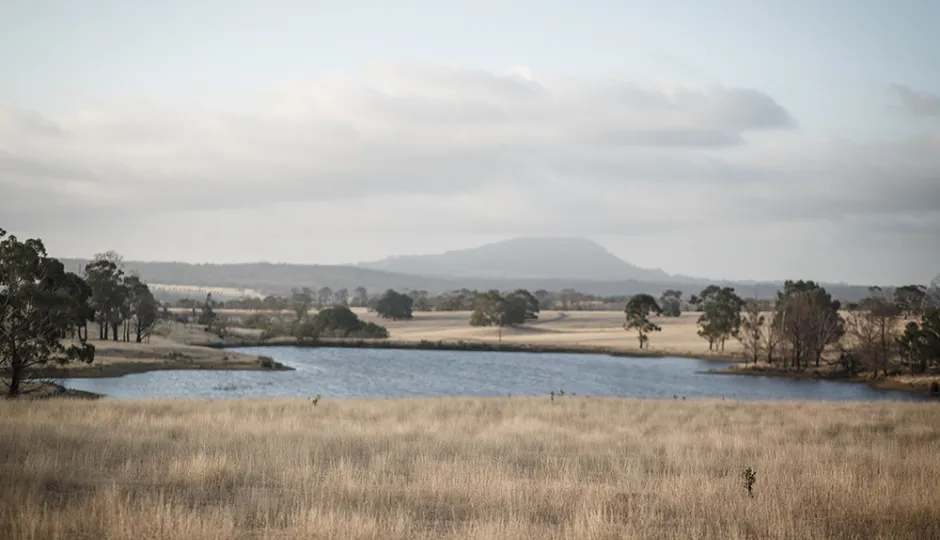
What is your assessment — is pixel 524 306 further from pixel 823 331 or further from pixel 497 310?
pixel 823 331

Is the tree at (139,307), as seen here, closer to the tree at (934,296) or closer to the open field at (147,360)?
the open field at (147,360)

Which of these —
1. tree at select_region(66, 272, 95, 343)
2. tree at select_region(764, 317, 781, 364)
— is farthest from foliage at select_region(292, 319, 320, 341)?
tree at select_region(66, 272, 95, 343)

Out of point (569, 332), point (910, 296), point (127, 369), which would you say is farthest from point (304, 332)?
point (910, 296)

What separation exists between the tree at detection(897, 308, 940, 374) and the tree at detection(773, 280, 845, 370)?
40.6ft

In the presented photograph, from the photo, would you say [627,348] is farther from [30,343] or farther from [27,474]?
[27,474]

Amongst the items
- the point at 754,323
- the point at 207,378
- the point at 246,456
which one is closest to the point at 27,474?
the point at 246,456

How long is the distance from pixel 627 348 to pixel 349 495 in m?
105

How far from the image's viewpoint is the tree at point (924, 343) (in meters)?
68.1

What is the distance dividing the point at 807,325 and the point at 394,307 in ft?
312

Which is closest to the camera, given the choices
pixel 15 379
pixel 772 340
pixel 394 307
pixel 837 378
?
pixel 15 379

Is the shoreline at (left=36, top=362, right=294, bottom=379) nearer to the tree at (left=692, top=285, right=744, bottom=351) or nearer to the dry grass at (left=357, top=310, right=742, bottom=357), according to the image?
the dry grass at (left=357, top=310, right=742, bottom=357)

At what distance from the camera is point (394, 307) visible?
547 ft

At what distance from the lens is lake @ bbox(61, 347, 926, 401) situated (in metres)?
53.7

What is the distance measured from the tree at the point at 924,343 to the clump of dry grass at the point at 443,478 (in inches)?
2109
